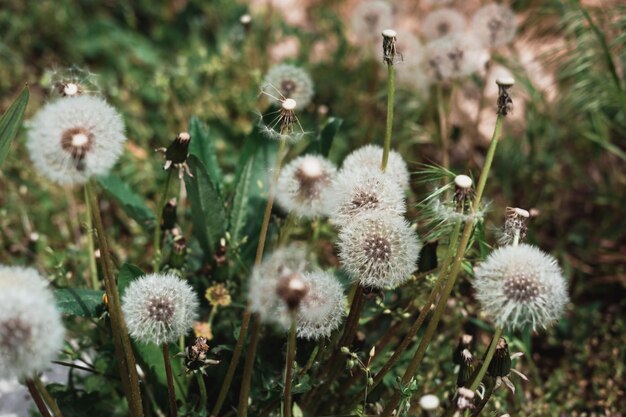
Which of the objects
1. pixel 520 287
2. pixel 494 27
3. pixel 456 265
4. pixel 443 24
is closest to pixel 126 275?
pixel 456 265

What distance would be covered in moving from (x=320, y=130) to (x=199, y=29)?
1747mm

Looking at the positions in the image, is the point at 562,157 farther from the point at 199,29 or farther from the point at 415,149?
the point at 199,29

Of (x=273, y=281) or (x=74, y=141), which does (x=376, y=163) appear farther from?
(x=74, y=141)

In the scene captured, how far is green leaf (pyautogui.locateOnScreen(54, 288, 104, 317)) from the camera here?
164 cm

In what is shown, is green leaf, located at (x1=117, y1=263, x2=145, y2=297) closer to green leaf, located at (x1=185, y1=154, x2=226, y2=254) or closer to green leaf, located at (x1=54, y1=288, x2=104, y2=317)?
green leaf, located at (x1=54, y1=288, x2=104, y2=317)

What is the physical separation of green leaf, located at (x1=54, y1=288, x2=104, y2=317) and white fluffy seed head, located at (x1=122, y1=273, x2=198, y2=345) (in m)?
0.24

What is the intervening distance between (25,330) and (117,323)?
0.95 ft

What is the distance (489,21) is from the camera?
260 centimetres

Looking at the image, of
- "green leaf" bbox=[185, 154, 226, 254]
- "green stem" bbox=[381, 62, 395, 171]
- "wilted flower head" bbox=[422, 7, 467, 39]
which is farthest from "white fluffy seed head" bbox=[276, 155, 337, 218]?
"wilted flower head" bbox=[422, 7, 467, 39]

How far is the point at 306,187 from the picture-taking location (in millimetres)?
1443

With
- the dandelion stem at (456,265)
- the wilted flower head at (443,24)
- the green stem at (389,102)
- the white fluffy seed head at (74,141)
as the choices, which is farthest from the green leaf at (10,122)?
the wilted flower head at (443,24)

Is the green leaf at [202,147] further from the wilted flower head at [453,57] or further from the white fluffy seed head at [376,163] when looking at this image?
the wilted flower head at [453,57]

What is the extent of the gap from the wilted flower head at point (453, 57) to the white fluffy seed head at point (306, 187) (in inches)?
37.6

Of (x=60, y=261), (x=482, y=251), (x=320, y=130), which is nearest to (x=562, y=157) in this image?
(x=320, y=130)
